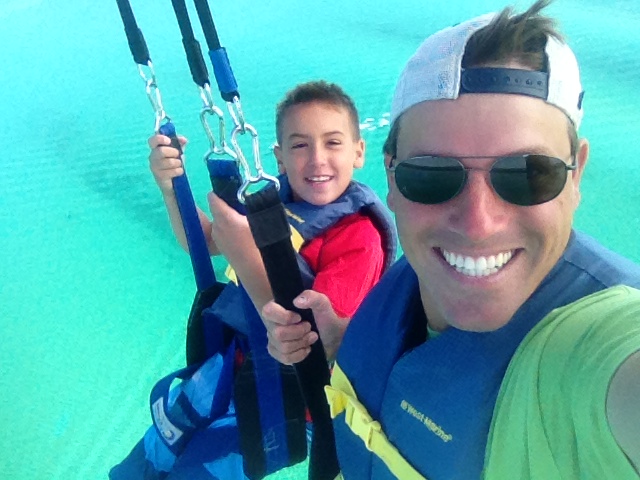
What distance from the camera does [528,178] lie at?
0.75 metres

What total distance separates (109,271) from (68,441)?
3.11 ft

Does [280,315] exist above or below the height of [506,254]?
below

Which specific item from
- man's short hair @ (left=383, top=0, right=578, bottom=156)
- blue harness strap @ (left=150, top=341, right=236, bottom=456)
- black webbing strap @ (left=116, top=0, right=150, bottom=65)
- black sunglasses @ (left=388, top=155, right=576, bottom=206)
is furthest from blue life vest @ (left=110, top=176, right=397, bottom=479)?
man's short hair @ (left=383, top=0, right=578, bottom=156)

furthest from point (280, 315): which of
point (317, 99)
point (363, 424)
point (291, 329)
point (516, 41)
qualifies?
point (317, 99)

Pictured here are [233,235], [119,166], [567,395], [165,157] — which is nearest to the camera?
[567,395]

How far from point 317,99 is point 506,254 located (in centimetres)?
100

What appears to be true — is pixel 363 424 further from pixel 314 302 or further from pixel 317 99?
pixel 317 99

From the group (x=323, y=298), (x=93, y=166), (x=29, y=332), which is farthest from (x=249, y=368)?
(x=93, y=166)

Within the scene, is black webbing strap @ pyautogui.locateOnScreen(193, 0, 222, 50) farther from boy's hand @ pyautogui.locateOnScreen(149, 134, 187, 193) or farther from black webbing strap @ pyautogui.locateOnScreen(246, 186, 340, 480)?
boy's hand @ pyautogui.locateOnScreen(149, 134, 187, 193)

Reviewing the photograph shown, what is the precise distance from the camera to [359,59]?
4.62m

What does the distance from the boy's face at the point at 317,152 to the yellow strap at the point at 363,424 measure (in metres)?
0.59

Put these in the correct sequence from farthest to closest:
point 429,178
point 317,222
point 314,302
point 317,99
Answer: point 317,99 < point 317,222 < point 314,302 < point 429,178

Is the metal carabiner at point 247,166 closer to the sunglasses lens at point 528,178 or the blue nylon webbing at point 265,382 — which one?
the sunglasses lens at point 528,178

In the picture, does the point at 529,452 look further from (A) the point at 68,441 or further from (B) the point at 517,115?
(A) the point at 68,441
